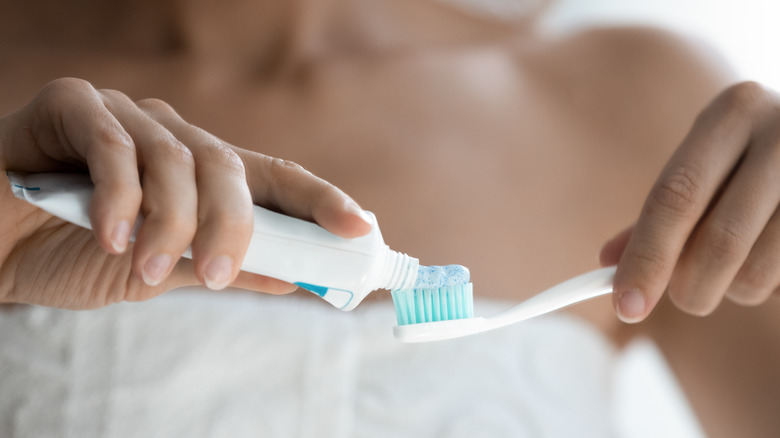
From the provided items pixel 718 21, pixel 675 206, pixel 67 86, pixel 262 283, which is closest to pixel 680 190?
pixel 675 206

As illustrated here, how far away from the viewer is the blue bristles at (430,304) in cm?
44

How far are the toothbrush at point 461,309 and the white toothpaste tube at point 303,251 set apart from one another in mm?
54

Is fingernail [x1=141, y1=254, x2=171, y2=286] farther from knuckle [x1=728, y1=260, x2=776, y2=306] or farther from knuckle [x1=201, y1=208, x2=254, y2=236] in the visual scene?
knuckle [x1=728, y1=260, x2=776, y2=306]

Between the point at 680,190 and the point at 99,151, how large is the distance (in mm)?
351

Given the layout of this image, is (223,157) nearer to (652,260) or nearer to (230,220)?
(230,220)

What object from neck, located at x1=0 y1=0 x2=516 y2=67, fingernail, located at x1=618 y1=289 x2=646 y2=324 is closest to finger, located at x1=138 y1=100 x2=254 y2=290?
fingernail, located at x1=618 y1=289 x2=646 y2=324

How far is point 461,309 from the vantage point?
45cm

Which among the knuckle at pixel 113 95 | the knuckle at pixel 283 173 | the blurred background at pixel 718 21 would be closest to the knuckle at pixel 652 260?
the knuckle at pixel 283 173

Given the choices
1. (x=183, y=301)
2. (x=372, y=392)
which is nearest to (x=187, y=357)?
(x=183, y=301)

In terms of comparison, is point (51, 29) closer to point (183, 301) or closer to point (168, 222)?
point (183, 301)

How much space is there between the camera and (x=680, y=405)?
0.99 meters

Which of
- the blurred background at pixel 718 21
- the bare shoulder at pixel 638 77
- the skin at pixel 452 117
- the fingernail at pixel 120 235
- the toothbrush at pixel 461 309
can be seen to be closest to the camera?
the fingernail at pixel 120 235

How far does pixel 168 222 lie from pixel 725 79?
89 centimetres

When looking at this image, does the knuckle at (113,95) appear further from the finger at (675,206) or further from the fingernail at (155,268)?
the finger at (675,206)
